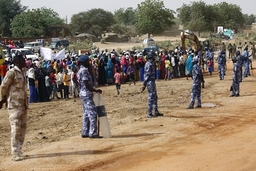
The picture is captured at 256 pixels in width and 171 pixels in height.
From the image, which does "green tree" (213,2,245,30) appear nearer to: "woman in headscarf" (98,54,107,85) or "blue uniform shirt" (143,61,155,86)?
"woman in headscarf" (98,54,107,85)

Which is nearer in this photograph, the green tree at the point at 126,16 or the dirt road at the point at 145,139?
the dirt road at the point at 145,139

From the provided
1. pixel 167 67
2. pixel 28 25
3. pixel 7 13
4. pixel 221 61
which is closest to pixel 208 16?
pixel 28 25

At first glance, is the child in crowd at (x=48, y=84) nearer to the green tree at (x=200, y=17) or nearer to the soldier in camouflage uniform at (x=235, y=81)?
the soldier in camouflage uniform at (x=235, y=81)

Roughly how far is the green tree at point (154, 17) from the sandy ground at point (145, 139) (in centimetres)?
4680

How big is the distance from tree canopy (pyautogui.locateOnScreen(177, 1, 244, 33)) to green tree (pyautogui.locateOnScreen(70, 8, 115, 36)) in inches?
487

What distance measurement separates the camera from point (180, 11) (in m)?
78.8

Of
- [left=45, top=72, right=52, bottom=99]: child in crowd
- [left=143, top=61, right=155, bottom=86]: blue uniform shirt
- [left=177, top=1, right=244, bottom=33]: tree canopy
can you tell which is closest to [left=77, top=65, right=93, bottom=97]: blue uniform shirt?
[left=143, top=61, right=155, bottom=86]: blue uniform shirt

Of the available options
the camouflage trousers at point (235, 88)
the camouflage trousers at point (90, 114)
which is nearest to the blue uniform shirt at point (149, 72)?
the camouflage trousers at point (90, 114)

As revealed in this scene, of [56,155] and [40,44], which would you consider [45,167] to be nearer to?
[56,155]

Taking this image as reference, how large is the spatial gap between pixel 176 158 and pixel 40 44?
127 ft

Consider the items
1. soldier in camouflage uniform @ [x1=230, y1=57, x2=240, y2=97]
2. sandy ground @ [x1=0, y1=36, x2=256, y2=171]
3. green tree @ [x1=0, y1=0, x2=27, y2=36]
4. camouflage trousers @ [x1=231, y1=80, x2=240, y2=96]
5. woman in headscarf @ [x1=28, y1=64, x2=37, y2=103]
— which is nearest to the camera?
sandy ground @ [x1=0, y1=36, x2=256, y2=171]

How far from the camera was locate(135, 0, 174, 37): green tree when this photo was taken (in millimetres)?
63188

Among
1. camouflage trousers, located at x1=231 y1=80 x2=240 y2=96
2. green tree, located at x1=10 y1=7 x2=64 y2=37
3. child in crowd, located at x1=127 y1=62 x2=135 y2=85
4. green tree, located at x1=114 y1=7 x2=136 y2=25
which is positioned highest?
green tree, located at x1=114 y1=7 x2=136 y2=25

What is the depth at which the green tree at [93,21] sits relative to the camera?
7012cm
